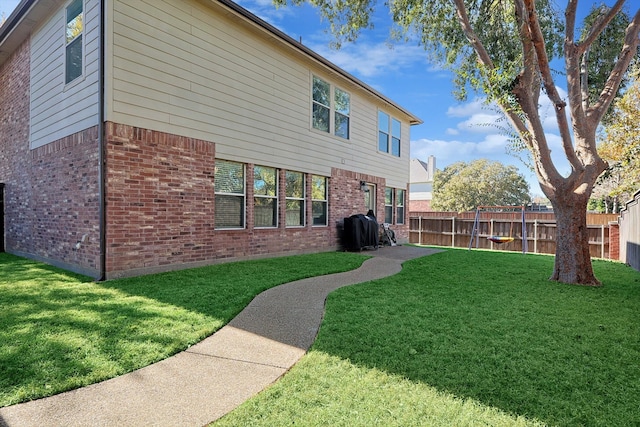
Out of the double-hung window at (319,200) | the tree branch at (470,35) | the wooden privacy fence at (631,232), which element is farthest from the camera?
the double-hung window at (319,200)

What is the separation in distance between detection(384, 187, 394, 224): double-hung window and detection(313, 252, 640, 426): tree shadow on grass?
7902 millimetres

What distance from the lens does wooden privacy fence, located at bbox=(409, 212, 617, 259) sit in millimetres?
13648

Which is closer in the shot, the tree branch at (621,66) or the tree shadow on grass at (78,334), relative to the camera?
the tree shadow on grass at (78,334)

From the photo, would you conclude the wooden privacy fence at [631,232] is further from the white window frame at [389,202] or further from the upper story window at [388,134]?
the upper story window at [388,134]

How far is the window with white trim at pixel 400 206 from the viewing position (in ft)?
48.7

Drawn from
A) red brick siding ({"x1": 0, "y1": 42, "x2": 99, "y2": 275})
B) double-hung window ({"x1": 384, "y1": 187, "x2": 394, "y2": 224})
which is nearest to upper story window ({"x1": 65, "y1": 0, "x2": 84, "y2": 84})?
red brick siding ({"x1": 0, "y1": 42, "x2": 99, "y2": 275})

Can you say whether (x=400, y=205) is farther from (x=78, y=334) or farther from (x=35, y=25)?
(x=78, y=334)

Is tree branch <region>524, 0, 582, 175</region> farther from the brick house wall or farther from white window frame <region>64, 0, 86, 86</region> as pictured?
white window frame <region>64, 0, 86, 86</region>

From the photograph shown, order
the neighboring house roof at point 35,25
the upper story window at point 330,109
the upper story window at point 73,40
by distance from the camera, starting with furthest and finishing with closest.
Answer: the upper story window at point 330,109 < the neighboring house roof at point 35,25 < the upper story window at point 73,40

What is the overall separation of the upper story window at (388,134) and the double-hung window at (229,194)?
692 cm

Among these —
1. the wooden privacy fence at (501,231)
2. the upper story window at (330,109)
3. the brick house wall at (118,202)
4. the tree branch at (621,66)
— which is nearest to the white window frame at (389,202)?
the upper story window at (330,109)

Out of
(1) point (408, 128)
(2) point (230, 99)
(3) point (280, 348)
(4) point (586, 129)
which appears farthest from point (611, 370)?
(1) point (408, 128)

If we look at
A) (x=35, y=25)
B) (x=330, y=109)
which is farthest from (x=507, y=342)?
(x=35, y=25)

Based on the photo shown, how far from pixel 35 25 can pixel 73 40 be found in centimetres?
223
